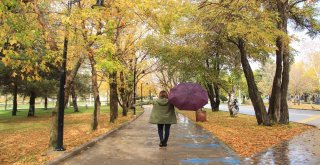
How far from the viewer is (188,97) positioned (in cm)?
1195

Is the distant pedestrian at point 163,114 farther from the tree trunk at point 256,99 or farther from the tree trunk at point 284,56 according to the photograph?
the tree trunk at point 256,99

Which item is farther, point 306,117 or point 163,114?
point 306,117

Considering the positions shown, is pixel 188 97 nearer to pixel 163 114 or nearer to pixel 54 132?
pixel 163 114

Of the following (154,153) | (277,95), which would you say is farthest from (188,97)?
(277,95)

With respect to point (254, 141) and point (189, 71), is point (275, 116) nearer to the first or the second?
point (254, 141)

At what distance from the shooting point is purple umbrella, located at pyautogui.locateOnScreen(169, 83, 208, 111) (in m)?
11.9

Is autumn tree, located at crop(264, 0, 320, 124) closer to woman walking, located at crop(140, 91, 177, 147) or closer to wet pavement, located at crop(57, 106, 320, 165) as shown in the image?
wet pavement, located at crop(57, 106, 320, 165)

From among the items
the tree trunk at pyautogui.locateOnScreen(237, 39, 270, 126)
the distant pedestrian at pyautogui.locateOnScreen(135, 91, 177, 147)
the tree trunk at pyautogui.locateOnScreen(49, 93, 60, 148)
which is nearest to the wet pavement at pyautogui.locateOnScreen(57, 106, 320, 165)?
the distant pedestrian at pyautogui.locateOnScreen(135, 91, 177, 147)

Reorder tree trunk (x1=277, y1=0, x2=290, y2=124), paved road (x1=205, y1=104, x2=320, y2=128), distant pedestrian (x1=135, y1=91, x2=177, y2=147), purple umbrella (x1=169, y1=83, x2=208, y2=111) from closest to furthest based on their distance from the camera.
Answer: purple umbrella (x1=169, y1=83, x2=208, y2=111)
distant pedestrian (x1=135, y1=91, x2=177, y2=147)
tree trunk (x1=277, y1=0, x2=290, y2=124)
paved road (x1=205, y1=104, x2=320, y2=128)

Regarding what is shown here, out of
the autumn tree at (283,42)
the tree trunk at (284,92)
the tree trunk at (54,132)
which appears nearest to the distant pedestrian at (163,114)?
the tree trunk at (54,132)

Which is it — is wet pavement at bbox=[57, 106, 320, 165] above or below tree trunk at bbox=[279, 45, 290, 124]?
below

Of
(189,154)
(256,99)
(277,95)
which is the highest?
(277,95)

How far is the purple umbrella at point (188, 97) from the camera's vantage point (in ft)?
39.0

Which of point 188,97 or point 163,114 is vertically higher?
point 188,97
